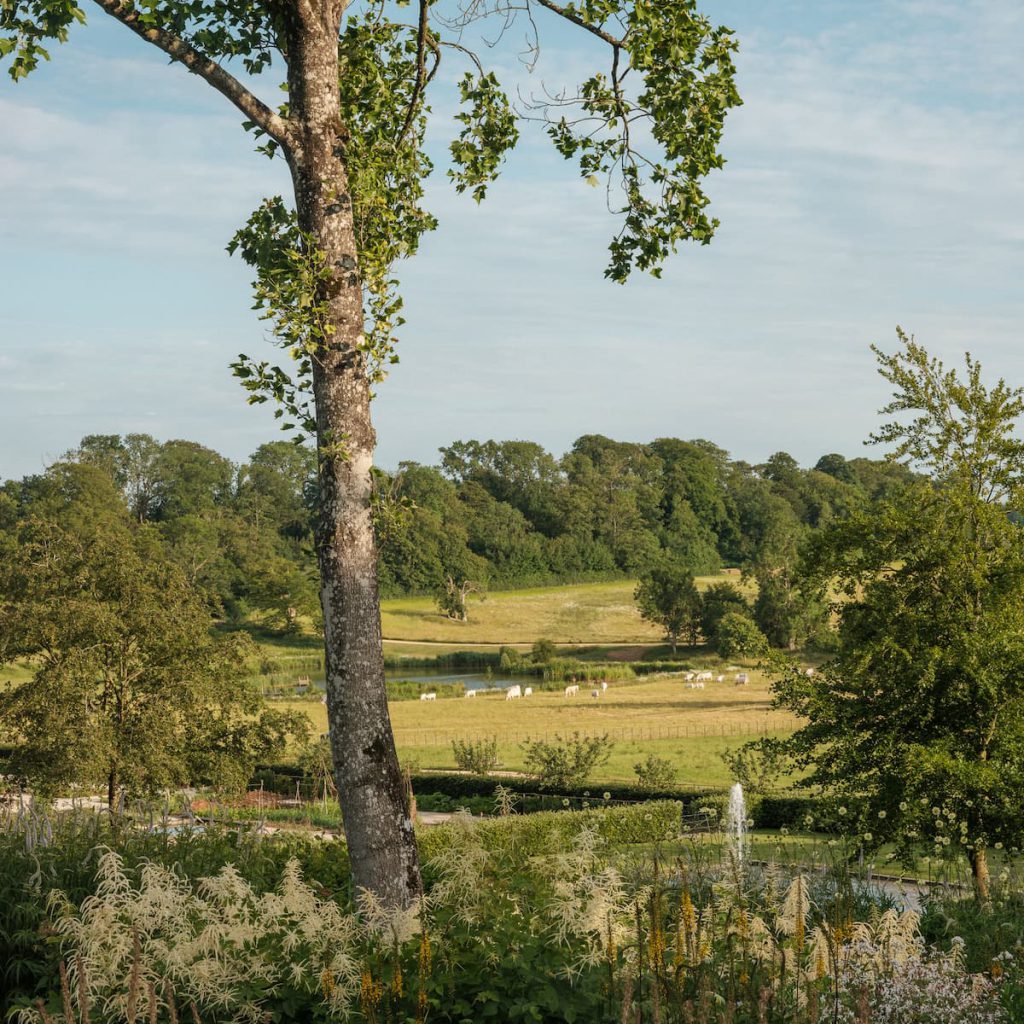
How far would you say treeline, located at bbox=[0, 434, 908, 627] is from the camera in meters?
80.4

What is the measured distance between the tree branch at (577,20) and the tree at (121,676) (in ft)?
51.3

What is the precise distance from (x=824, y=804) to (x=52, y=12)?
1085 centimetres

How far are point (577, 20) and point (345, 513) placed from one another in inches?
154

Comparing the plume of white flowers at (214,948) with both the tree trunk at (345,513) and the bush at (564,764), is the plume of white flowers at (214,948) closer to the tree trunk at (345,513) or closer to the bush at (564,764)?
the tree trunk at (345,513)

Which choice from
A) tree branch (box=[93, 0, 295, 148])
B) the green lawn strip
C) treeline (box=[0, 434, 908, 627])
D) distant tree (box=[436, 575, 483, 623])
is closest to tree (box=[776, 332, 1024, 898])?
tree branch (box=[93, 0, 295, 148])

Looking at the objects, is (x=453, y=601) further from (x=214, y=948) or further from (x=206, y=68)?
(x=214, y=948)

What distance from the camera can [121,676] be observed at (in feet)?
71.8

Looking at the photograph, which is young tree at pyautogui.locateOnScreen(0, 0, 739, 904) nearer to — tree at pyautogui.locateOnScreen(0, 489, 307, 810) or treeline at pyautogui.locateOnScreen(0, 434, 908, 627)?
tree at pyautogui.locateOnScreen(0, 489, 307, 810)

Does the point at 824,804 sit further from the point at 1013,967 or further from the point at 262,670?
the point at 262,670

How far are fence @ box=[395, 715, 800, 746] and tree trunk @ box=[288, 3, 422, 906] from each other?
30986mm

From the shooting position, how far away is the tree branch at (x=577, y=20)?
8062 millimetres

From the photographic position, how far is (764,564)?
69.1 m

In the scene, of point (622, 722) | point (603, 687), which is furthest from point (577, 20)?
point (603, 687)

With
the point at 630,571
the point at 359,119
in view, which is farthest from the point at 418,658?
the point at 359,119
